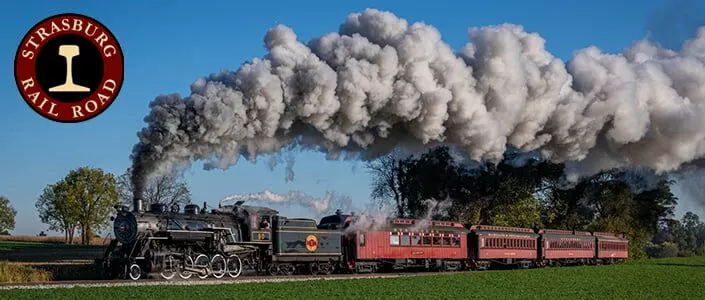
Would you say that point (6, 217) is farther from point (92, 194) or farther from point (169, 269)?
point (169, 269)

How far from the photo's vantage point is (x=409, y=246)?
38.5 meters

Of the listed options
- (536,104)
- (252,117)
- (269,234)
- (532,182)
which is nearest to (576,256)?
(532,182)

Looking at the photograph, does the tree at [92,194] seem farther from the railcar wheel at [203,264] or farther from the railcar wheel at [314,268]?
the railcar wheel at [203,264]

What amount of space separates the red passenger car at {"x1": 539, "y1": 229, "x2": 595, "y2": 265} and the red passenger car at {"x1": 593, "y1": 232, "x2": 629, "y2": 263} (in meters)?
1.45

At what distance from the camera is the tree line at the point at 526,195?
2511 inches

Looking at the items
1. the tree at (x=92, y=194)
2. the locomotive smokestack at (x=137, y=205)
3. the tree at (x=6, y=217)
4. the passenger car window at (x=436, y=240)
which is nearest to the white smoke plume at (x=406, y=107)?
the locomotive smokestack at (x=137, y=205)

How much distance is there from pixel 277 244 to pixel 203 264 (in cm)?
358

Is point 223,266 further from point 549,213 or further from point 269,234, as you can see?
point 549,213

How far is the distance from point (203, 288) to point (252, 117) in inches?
237

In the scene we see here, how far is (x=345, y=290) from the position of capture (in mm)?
26141

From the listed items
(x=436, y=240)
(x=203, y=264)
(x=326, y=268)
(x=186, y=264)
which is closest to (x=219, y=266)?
(x=203, y=264)

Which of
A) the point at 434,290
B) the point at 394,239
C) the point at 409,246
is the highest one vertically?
the point at 394,239

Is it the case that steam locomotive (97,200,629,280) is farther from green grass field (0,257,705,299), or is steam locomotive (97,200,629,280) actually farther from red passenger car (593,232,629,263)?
red passenger car (593,232,629,263)

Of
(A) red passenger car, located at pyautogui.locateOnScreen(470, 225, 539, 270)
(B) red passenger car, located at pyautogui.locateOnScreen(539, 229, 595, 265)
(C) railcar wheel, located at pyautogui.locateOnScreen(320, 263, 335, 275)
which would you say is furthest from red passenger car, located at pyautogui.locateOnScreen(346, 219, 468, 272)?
(B) red passenger car, located at pyautogui.locateOnScreen(539, 229, 595, 265)
